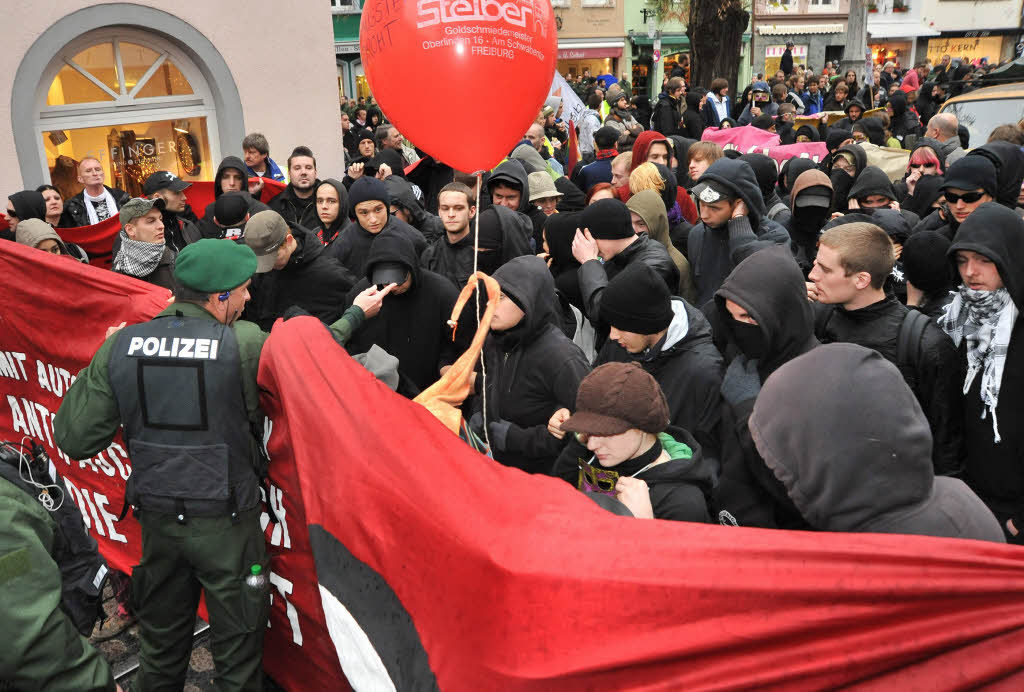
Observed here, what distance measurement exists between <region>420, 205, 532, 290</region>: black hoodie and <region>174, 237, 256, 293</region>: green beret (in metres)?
2.15

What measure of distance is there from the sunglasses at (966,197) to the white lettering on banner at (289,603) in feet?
13.5

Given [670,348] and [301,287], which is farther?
[301,287]

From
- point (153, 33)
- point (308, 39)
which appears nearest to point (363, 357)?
point (153, 33)

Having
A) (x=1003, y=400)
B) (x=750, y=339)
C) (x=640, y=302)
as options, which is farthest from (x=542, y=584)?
(x=1003, y=400)

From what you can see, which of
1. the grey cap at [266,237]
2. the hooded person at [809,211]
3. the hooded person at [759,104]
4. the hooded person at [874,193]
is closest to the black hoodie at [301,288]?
the grey cap at [266,237]

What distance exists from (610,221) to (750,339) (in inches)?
65.2

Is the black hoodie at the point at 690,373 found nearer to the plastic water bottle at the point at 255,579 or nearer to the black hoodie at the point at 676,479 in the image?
the black hoodie at the point at 676,479

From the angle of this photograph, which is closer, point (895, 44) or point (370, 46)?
point (370, 46)

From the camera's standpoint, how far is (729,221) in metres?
4.72

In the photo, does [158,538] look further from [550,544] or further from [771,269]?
[771,269]

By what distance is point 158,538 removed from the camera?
2.93 m

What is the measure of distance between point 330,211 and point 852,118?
7.80m

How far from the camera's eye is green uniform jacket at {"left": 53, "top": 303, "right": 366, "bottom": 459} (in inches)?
113

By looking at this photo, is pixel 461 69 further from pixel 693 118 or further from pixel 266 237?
pixel 693 118
